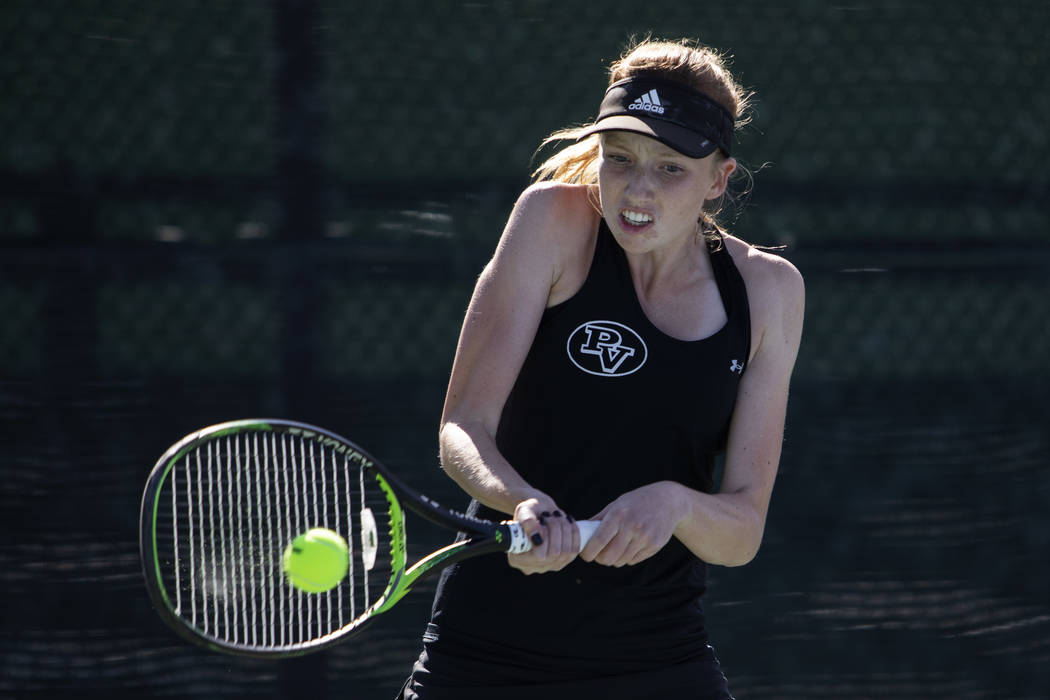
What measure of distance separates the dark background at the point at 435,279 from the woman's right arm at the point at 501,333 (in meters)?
0.75

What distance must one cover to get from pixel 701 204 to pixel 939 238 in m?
1.11

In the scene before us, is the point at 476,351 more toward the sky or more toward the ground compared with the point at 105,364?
more toward the ground

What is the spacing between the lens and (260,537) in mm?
2004

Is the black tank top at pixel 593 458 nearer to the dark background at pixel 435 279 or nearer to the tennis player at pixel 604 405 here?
the tennis player at pixel 604 405

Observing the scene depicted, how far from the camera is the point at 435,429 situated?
2.72 metres

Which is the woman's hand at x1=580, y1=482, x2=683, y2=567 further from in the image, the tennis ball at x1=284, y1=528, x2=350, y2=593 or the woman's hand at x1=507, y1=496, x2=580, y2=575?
the tennis ball at x1=284, y1=528, x2=350, y2=593

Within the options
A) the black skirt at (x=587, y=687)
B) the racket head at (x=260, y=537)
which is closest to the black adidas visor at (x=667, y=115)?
the racket head at (x=260, y=537)

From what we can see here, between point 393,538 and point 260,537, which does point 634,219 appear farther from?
point 260,537

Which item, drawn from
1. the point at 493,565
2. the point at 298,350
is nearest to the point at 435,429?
the point at 298,350

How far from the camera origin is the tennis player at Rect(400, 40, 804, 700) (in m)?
1.90

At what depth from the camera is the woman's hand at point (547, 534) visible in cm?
169

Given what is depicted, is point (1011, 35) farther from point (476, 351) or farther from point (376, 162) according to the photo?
point (476, 351)

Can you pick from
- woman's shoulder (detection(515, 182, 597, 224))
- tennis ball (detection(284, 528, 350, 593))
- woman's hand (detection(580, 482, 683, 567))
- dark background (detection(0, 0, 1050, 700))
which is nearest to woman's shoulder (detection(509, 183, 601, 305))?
woman's shoulder (detection(515, 182, 597, 224))

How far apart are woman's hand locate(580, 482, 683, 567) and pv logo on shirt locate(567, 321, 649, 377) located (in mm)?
198
